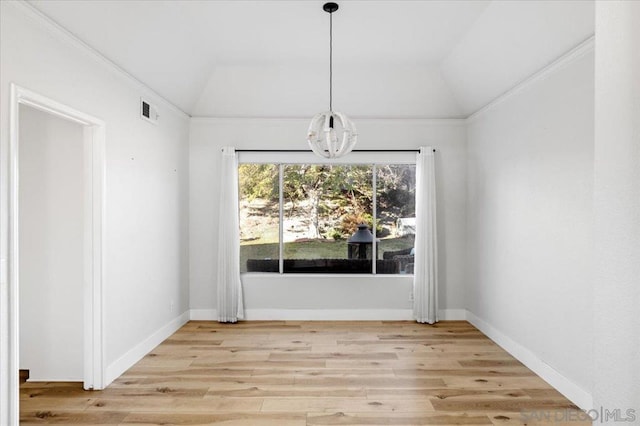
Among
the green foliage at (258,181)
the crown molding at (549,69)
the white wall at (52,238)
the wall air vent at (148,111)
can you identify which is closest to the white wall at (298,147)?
the green foliage at (258,181)

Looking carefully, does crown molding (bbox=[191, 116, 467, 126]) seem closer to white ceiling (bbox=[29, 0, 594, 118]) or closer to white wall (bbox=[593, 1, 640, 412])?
white ceiling (bbox=[29, 0, 594, 118])

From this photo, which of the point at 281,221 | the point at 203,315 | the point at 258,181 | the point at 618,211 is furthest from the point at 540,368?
the point at 203,315

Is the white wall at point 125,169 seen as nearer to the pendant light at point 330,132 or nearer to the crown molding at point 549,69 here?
the pendant light at point 330,132

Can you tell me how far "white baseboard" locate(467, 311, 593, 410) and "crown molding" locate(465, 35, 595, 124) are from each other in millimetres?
2391

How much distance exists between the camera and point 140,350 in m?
3.90

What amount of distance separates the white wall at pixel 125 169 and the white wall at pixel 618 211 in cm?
272

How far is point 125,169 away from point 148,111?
74 centimetres

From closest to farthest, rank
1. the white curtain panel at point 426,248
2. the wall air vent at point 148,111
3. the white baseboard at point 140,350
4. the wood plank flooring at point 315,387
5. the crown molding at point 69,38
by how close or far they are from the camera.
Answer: the crown molding at point 69,38 → the wood plank flooring at point 315,387 → the white baseboard at point 140,350 → the wall air vent at point 148,111 → the white curtain panel at point 426,248

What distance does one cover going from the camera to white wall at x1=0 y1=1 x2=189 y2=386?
241 cm

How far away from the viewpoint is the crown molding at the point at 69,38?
238 cm

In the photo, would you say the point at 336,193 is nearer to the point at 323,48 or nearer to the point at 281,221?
the point at 281,221

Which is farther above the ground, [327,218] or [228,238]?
[327,218]

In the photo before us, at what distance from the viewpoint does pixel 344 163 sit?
5.36 metres

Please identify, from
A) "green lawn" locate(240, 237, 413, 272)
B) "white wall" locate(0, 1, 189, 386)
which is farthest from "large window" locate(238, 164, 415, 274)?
"white wall" locate(0, 1, 189, 386)
